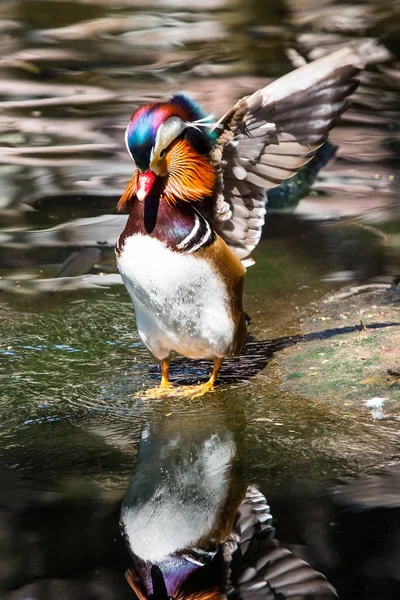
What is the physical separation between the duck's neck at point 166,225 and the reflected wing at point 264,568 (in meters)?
1.45

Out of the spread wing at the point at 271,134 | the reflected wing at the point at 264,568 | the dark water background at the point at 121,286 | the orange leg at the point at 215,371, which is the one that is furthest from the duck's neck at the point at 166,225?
the reflected wing at the point at 264,568

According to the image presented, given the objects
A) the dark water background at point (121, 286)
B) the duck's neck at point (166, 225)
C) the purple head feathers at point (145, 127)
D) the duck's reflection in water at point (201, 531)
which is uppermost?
the purple head feathers at point (145, 127)

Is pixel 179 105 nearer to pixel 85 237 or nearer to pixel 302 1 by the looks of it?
pixel 85 237

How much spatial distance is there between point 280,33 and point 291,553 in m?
10.6

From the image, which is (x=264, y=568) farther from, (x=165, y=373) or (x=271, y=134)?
(x=271, y=134)

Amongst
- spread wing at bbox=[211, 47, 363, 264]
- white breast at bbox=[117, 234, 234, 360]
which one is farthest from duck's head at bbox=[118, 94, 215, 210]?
white breast at bbox=[117, 234, 234, 360]

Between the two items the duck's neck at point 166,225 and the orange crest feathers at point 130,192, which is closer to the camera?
the duck's neck at point 166,225

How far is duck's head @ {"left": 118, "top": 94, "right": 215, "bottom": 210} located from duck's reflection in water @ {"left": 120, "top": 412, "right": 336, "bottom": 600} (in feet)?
3.69

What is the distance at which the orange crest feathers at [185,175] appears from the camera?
4602mm

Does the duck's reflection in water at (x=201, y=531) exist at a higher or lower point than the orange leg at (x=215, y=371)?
higher

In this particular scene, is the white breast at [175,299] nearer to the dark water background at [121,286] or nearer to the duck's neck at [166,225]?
the duck's neck at [166,225]

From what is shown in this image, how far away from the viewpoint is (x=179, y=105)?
4.57 m

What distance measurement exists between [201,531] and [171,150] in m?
1.90

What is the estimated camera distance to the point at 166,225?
4539 millimetres
